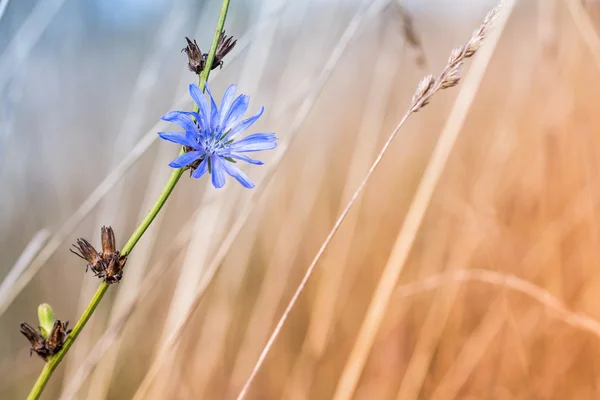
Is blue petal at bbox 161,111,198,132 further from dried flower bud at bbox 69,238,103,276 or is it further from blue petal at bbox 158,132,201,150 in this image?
dried flower bud at bbox 69,238,103,276

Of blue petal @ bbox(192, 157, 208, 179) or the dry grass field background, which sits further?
the dry grass field background

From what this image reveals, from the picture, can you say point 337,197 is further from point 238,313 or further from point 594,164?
point 594,164

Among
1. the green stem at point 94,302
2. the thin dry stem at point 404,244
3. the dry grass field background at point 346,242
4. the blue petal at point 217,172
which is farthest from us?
the dry grass field background at point 346,242

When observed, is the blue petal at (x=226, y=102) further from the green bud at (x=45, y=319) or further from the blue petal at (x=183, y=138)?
the green bud at (x=45, y=319)

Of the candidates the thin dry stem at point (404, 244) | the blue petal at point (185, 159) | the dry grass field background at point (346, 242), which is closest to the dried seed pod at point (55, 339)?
the blue petal at point (185, 159)

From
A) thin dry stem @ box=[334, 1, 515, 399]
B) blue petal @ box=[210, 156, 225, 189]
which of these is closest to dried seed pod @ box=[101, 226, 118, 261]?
blue petal @ box=[210, 156, 225, 189]

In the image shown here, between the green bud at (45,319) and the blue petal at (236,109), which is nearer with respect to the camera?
the green bud at (45,319)

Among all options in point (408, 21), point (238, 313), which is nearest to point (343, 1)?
point (408, 21)

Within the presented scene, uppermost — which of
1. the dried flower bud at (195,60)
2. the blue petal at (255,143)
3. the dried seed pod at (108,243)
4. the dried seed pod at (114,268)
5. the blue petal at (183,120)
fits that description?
the dried flower bud at (195,60)
